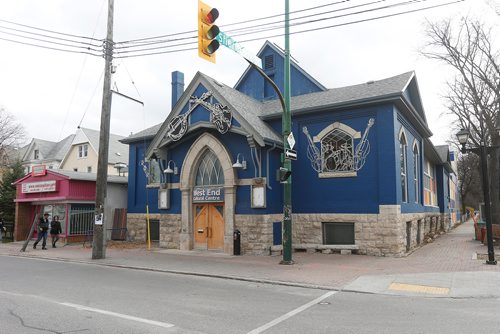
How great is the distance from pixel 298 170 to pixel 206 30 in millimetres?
9333

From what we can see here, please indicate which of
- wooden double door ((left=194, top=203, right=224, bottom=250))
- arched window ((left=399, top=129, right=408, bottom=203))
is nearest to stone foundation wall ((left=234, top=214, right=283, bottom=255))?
wooden double door ((left=194, top=203, right=224, bottom=250))

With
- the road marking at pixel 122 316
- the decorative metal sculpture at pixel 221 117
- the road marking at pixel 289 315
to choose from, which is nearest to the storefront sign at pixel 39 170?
the decorative metal sculpture at pixel 221 117

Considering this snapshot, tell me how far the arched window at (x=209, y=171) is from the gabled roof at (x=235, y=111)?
4.90 feet

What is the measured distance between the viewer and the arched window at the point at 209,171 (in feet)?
57.2

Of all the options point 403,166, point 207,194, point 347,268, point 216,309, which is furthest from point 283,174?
point 403,166

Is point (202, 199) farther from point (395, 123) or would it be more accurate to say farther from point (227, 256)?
point (395, 123)

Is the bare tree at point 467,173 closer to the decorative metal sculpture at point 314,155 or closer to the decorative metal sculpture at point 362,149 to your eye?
the decorative metal sculpture at point 362,149

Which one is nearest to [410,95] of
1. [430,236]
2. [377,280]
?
[430,236]

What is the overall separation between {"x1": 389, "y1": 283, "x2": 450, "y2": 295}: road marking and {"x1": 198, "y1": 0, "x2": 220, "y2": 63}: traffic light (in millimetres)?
6801

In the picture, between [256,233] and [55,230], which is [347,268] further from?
[55,230]

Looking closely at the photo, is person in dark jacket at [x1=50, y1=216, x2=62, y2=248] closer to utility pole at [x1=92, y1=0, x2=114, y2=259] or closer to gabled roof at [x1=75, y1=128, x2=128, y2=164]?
utility pole at [x1=92, y1=0, x2=114, y2=259]

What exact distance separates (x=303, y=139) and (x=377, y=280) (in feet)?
26.3

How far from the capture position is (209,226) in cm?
1733

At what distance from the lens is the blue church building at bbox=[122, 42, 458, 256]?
50.1ft
